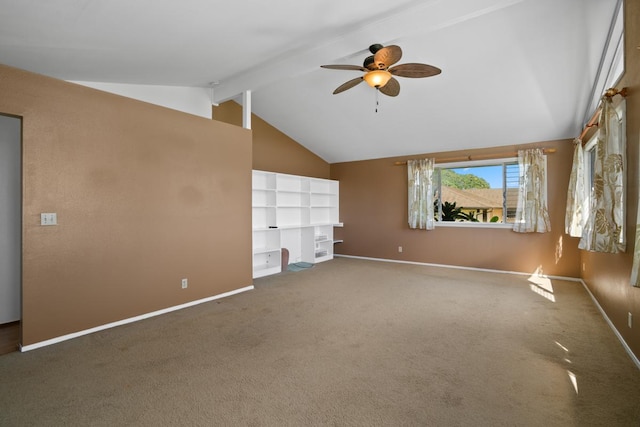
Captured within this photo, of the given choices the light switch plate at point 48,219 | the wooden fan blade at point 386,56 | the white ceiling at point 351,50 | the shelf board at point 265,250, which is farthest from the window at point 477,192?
the light switch plate at point 48,219

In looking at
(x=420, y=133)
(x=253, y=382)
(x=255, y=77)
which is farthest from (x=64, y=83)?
(x=420, y=133)

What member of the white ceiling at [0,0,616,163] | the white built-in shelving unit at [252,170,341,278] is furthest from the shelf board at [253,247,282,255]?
the white ceiling at [0,0,616,163]

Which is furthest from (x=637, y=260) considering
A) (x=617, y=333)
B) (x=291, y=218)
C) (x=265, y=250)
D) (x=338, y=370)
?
(x=291, y=218)

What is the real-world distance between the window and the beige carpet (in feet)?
7.71

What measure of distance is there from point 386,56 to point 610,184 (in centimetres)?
214

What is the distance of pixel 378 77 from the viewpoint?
10.6ft

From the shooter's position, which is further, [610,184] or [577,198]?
[577,198]

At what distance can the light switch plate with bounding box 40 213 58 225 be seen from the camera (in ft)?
9.05

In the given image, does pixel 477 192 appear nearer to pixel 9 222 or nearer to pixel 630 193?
pixel 630 193

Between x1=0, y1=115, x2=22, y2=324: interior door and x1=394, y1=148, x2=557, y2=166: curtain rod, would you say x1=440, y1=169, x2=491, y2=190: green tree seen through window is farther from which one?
x1=0, y1=115, x2=22, y2=324: interior door

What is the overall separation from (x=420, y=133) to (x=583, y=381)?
4601 mm

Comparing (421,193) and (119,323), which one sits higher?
(421,193)

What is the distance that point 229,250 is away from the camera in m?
4.40

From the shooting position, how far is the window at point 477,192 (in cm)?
586
